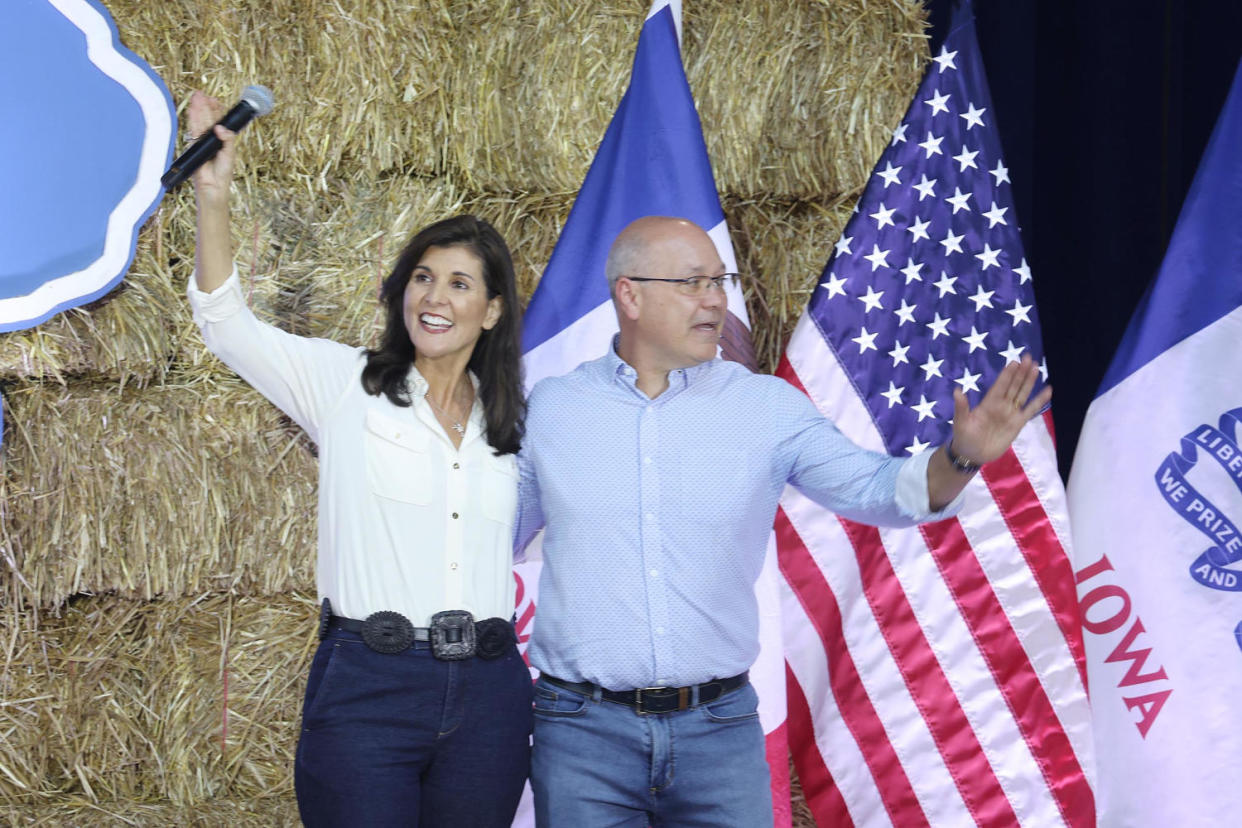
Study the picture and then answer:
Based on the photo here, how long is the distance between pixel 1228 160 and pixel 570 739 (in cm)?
203

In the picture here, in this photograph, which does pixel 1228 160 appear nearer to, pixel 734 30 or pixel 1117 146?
pixel 1117 146

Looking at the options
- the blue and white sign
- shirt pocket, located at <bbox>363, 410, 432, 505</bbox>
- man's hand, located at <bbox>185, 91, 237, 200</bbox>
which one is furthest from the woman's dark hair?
the blue and white sign

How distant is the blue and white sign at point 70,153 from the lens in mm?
2637

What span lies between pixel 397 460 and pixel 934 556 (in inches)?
53.3

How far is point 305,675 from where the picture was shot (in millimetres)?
2865

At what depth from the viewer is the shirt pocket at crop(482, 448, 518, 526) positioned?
2.05m

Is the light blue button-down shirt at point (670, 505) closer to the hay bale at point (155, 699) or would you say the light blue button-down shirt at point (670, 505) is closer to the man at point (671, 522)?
the man at point (671, 522)

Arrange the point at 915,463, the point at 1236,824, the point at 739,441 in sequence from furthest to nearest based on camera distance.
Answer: the point at 1236,824, the point at 739,441, the point at 915,463

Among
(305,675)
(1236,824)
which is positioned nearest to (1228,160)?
(1236,824)

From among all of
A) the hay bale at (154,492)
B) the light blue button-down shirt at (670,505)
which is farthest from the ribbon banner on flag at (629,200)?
the light blue button-down shirt at (670,505)

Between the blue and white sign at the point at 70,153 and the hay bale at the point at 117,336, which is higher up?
the blue and white sign at the point at 70,153

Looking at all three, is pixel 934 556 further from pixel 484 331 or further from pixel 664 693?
pixel 484 331

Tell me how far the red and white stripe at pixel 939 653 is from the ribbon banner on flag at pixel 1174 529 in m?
0.08

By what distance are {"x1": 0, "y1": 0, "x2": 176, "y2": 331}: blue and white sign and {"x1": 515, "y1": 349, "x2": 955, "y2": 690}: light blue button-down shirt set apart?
1.16 metres
